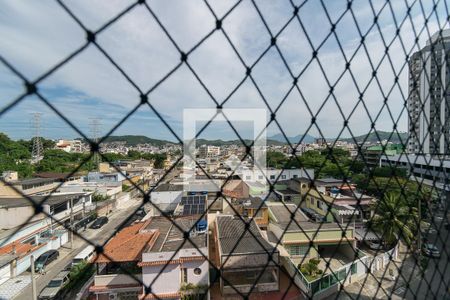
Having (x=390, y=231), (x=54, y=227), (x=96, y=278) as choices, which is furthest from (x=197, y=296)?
(x=54, y=227)

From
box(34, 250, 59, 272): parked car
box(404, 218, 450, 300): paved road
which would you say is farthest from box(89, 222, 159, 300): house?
box(404, 218, 450, 300): paved road

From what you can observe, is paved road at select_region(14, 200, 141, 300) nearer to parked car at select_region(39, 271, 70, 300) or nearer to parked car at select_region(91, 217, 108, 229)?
parked car at select_region(91, 217, 108, 229)

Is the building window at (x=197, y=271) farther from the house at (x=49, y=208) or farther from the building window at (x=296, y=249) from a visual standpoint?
the house at (x=49, y=208)

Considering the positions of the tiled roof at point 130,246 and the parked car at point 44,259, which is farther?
the parked car at point 44,259

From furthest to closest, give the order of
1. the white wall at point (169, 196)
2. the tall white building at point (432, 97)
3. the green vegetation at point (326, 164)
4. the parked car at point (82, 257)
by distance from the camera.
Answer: the white wall at point (169, 196)
the parked car at point (82, 257)
the tall white building at point (432, 97)
the green vegetation at point (326, 164)

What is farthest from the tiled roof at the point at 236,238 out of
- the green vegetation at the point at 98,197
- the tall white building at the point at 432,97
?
the green vegetation at the point at 98,197

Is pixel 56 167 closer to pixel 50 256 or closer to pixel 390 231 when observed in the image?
pixel 50 256

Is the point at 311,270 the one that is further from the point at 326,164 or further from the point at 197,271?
the point at 326,164
